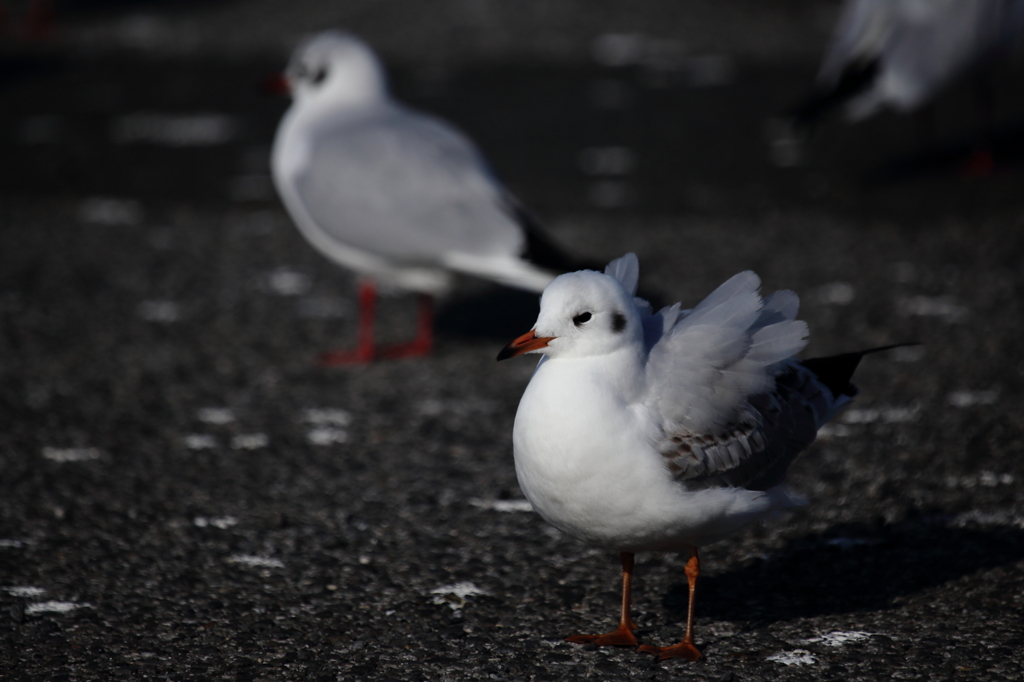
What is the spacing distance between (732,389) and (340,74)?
3849 millimetres

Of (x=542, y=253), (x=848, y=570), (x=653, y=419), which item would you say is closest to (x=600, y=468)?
(x=653, y=419)

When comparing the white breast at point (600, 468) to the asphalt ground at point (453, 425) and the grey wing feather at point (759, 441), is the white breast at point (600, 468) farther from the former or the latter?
the asphalt ground at point (453, 425)

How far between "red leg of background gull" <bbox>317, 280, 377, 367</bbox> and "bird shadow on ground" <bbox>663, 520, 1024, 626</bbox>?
259 cm

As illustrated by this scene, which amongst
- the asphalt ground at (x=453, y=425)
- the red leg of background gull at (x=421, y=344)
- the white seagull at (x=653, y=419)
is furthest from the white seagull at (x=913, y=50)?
the white seagull at (x=653, y=419)

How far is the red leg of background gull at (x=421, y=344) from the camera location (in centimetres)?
579

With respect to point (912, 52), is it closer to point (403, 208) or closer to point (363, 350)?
point (403, 208)

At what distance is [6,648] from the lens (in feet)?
10.4

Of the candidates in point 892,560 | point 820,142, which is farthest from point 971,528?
point 820,142

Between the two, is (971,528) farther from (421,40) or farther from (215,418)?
(421,40)

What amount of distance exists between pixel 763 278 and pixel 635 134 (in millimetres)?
3245

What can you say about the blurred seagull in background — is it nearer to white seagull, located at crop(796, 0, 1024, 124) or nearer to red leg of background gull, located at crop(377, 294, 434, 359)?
white seagull, located at crop(796, 0, 1024, 124)

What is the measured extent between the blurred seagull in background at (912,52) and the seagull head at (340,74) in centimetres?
320

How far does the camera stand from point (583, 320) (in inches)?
117

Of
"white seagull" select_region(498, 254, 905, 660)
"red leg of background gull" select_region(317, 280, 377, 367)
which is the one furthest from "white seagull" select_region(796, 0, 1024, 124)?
"white seagull" select_region(498, 254, 905, 660)
